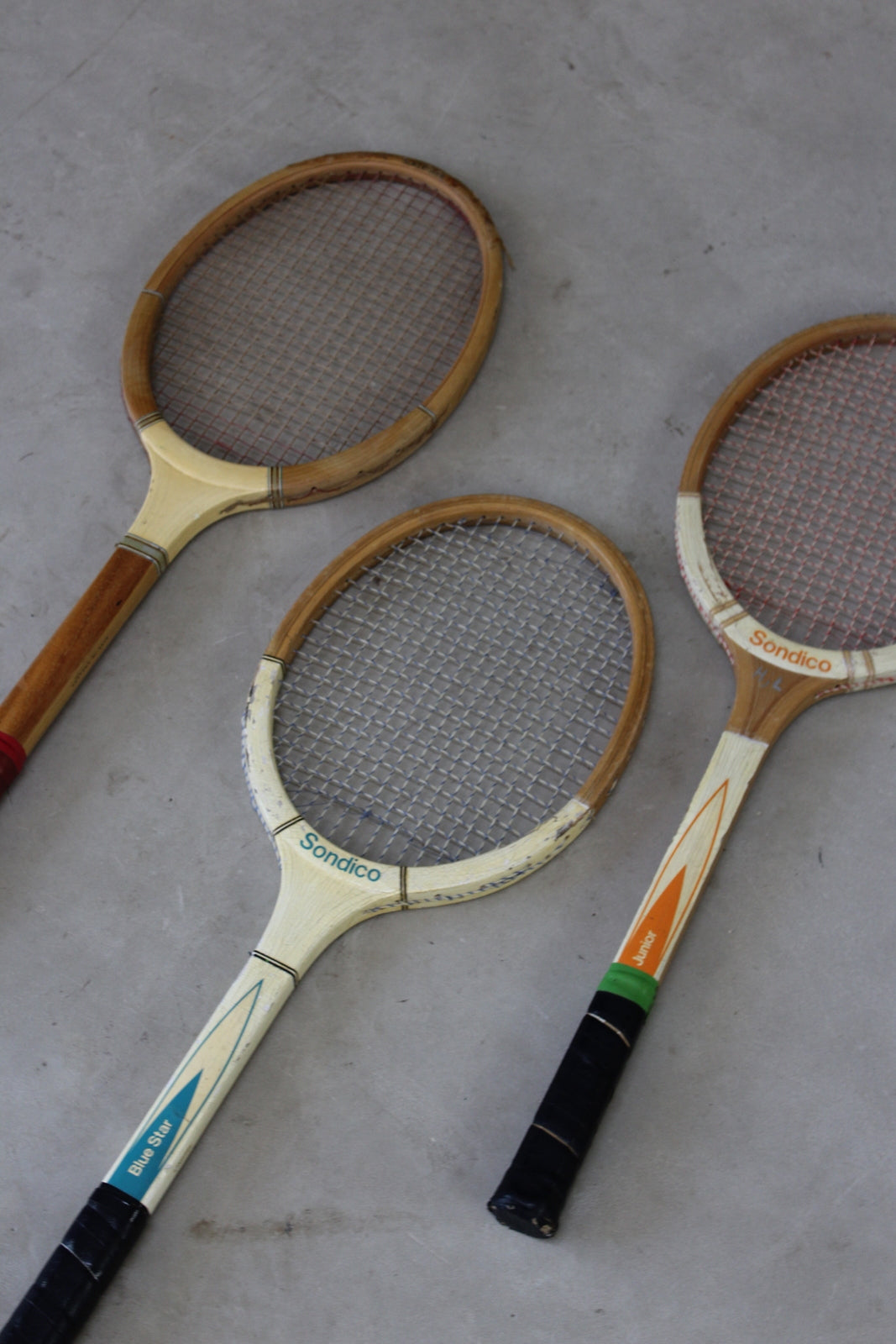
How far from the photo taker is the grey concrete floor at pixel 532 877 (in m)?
1.58

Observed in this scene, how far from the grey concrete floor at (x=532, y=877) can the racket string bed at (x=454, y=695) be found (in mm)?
111

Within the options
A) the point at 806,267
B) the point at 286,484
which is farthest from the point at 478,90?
the point at 286,484

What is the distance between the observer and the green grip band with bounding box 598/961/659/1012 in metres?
1.61

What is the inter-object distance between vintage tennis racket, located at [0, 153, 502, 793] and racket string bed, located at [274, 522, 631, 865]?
252 mm

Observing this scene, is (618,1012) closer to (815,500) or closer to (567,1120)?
(567,1120)

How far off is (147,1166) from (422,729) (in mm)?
724

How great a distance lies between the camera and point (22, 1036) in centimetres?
171

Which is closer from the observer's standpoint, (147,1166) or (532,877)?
(147,1166)

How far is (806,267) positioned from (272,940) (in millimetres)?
1555

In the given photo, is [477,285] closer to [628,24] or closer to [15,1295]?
[628,24]

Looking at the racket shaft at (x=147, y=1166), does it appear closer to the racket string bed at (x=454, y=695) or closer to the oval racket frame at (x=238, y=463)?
the racket string bed at (x=454, y=695)

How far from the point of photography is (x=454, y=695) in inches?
73.5

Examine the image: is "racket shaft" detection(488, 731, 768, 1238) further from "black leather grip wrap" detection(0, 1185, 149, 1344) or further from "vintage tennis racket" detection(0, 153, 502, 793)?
"vintage tennis racket" detection(0, 153, 502, 793)

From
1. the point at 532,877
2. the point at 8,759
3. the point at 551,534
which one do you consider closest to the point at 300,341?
the point at 551,534
